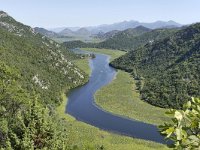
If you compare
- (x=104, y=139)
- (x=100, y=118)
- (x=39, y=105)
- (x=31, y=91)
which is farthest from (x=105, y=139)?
(x=39, y=105)

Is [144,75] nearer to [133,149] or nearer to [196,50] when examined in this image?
[196,50]

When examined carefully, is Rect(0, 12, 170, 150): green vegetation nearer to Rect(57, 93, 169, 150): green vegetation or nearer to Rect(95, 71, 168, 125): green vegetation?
Rect(57, 93, 169, 150): green vegetation

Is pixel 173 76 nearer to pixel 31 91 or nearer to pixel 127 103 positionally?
pixel 127 103

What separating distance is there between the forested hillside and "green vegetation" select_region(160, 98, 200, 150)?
23.5 m

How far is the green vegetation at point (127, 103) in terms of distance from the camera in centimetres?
10528

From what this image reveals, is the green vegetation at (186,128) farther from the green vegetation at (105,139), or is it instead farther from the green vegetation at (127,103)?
the green vegetation at (127,103)

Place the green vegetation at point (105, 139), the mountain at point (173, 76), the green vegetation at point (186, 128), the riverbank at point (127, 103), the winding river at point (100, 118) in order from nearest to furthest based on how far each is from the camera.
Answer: the green vegetation at point (186, 128) → the green vegetation at point (105, 139) → the winding river at point (100, 118) → the riverbank at point (127, 103) → the mountain at point (173, 76)

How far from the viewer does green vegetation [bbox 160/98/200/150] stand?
578 cm

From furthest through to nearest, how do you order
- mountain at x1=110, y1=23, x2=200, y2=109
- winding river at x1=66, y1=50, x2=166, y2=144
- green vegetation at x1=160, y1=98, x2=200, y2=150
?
mountain at x1=110, y1=23, x2=200, y2=109
winding river at x1=66, y1=50, x2=166, y2=144
green vegetation at x1=160, y1=98, x2=200, y2=150

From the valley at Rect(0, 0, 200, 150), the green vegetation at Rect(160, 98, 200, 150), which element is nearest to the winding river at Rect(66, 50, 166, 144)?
the valley at Rect(0, 0, 200, 150)

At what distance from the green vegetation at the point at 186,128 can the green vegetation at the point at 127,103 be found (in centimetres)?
9133

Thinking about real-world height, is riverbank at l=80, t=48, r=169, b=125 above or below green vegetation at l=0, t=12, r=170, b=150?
below

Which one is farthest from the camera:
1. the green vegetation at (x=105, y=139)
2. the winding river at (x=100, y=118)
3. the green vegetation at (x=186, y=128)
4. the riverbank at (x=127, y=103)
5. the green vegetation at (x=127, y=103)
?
the green vegetation at (x=127, y=103)

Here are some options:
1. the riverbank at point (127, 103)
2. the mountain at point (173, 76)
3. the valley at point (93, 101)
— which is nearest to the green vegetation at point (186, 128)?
the valley at point (93, 101)
